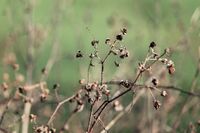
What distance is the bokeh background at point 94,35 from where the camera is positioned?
438 centimetres

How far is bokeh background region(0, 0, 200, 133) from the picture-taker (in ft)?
14.4

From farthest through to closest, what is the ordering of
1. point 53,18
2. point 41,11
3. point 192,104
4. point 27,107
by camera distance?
point 41,11 → point 53,18 → point 192,104 → point 27,107

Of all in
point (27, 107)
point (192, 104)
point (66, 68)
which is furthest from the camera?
point (66, 68)

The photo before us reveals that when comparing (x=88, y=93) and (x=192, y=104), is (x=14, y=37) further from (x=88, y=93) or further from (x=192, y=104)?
(x=88, y=93)

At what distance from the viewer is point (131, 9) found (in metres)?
10.2

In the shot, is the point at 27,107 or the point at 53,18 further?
the point at 53,18

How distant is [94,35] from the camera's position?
23.3ft

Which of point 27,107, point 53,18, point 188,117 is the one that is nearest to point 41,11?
point 53,18

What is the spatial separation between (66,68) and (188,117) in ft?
11.9

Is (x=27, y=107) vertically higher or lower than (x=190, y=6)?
lower

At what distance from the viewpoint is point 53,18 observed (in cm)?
501

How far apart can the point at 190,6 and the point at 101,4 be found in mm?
1560

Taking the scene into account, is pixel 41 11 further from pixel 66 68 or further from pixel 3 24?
pixel 66 68

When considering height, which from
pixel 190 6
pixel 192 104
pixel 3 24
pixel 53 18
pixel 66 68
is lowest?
pixel 192 104
